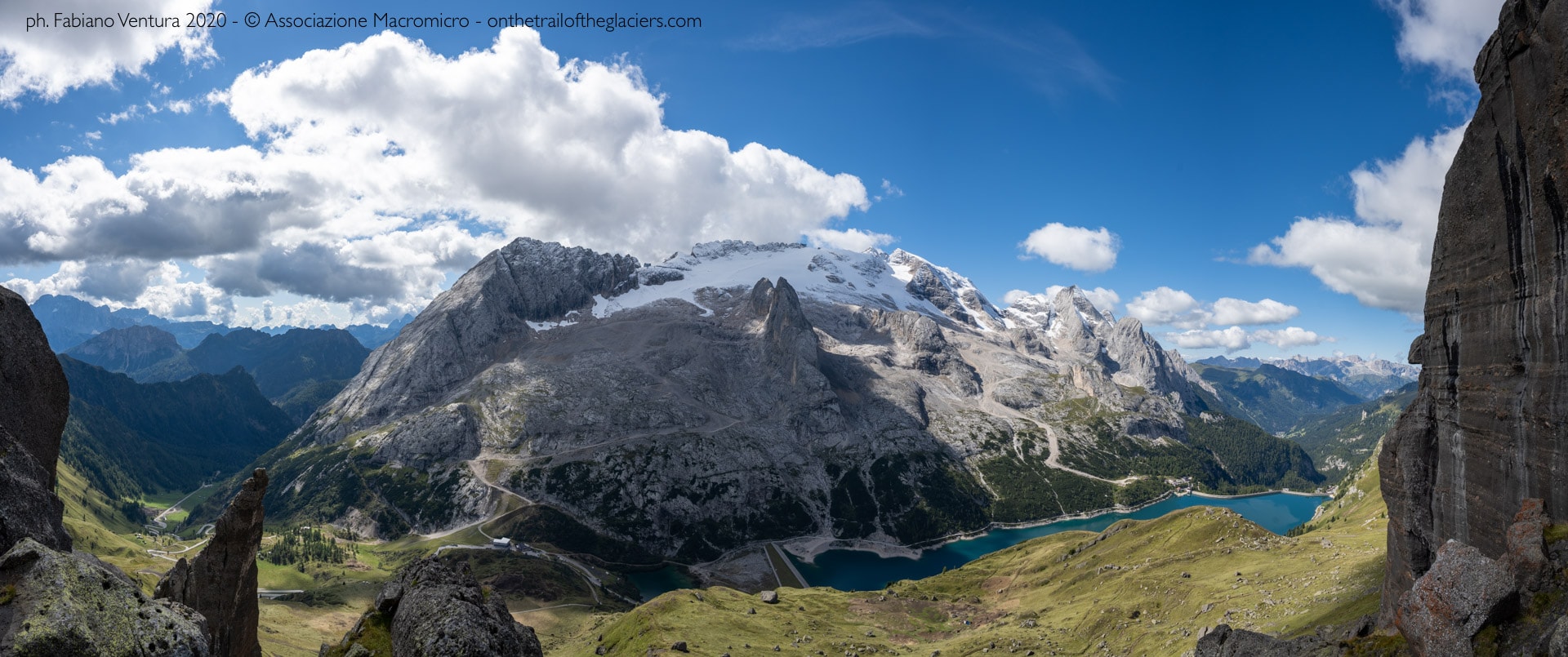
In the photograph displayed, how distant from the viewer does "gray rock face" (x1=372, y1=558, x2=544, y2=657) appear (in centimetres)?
2073

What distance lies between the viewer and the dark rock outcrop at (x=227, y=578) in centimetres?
3369

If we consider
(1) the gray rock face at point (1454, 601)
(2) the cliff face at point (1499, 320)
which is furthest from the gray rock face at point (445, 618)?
(2) the cliff face at point (1499, 320)

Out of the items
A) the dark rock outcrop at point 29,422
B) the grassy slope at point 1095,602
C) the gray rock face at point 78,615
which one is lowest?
the grassy slope at point 1095,602

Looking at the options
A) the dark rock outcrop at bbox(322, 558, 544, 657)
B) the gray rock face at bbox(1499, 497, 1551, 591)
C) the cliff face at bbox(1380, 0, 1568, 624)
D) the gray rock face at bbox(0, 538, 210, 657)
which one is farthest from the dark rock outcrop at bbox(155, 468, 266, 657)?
the cliff face at bbox(1380, 0, 1568, 624)

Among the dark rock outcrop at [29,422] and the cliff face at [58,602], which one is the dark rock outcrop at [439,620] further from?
the dark rock outcrop at [29,422]

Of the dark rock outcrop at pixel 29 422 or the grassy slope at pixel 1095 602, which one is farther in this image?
the grassy slope at pixel 1095 602

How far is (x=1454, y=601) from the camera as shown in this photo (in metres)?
25.5

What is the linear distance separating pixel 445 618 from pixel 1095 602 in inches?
3535

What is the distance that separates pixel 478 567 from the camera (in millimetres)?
189875

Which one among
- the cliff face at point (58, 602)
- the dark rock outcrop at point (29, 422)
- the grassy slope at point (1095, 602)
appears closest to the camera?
the cliff face at point (58, 602)

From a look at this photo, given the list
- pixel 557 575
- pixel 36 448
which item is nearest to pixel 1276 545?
pixel 36 448

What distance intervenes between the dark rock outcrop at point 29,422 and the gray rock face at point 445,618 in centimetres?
1135

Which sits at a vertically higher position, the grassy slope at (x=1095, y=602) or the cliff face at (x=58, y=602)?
the cliff face at (x=58, y=602)

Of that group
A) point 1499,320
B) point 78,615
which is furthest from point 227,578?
point 1499,320
